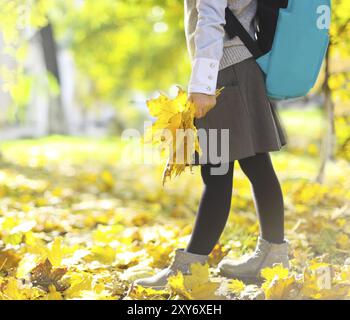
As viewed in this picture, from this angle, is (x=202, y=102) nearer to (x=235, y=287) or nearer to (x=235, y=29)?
(x=235, y=29)

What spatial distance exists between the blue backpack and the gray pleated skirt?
68mm

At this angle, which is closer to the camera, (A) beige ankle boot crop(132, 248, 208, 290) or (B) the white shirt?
(B) the white shirt

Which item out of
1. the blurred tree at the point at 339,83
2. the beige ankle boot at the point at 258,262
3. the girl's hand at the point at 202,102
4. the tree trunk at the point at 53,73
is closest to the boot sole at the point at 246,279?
the beige ankle boot at the point at 258,262

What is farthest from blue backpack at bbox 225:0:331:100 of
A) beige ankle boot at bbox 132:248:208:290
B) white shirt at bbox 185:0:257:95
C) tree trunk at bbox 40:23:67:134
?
tree trunk at bbox 40:23:67:134

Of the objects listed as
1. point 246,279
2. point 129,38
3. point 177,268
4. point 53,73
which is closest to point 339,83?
point 246,279

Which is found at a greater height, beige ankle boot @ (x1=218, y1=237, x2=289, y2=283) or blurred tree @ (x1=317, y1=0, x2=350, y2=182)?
blurred tree @ (x1=317, y1=0, x2=350, y2=182)

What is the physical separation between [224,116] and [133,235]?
1323 millimetres

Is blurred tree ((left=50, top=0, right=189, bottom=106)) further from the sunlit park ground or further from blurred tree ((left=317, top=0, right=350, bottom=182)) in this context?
the sunlit park ground

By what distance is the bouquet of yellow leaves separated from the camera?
212cm

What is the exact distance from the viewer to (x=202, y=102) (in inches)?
80.6

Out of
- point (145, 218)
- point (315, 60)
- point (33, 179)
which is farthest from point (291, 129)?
point (315, 60)

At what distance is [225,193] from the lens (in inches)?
87.7

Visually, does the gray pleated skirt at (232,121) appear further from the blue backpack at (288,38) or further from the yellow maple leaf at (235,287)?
the yellow maple leaf at (235,287)

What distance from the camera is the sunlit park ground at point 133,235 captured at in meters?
2.17
